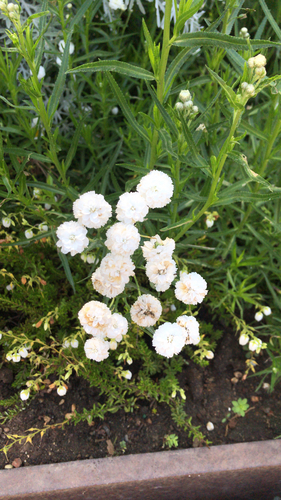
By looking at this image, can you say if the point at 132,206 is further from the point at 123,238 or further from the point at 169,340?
the point at 169,340

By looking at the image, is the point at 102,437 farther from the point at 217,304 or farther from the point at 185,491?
the point at 217,304

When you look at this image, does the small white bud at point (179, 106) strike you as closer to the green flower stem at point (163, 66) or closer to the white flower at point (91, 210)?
the green flower stem at point (163, 66)

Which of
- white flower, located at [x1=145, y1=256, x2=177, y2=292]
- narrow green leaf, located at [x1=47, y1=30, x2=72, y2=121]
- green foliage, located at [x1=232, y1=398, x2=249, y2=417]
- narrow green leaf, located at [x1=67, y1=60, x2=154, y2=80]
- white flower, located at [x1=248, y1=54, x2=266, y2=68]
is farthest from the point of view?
green foliage, located at [x1=232, y1=398, x2=249, y2=417]

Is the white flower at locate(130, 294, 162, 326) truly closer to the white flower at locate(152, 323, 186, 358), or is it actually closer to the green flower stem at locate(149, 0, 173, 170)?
the white flower at locate(152, 323, 186, 358)

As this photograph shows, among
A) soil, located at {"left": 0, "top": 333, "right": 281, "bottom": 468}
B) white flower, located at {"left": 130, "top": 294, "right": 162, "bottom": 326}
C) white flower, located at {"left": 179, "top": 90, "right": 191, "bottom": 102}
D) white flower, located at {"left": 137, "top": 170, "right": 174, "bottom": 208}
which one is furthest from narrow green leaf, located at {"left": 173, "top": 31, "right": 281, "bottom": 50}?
soil, located at {"left": 0, "top": 333, "right": 281, "bottom": 468}

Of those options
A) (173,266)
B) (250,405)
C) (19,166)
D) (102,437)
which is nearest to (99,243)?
(173,266)

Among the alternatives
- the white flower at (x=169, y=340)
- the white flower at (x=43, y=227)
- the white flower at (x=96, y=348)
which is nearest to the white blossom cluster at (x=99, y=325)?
the white flower at (x=96, y=348)

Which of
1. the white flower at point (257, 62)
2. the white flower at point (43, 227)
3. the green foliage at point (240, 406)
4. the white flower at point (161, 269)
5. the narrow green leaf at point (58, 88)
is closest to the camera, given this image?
the white flower at point (257, 62)

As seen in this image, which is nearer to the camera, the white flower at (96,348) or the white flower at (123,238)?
the white flower at (123,238)
